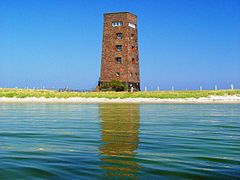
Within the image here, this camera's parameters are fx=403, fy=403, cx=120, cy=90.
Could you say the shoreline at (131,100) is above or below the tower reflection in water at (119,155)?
above

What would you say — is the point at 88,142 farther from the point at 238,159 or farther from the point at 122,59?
the point at 122,59

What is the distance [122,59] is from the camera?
197ft

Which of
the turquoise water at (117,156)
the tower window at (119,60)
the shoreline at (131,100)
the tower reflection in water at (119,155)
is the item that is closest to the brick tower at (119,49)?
the tower window at (119,60)

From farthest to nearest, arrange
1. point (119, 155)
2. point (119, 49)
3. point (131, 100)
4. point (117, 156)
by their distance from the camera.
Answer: point (119, 49) < point (131, 100) < point (119, 155) < point (117, 156)

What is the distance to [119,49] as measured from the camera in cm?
6075

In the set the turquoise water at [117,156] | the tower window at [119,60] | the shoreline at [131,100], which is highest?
the tower window at [119,60]

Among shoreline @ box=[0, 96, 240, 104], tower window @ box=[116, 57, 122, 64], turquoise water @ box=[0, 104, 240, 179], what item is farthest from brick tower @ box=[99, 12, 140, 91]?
turquoise water @ box=[0, 104, 240, 179]

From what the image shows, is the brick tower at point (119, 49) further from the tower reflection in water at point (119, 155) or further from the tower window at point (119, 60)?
the tower reflection in water at point (119, 155)

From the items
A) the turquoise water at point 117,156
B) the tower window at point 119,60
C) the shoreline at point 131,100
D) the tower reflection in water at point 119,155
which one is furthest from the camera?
the tower window at point 119,60

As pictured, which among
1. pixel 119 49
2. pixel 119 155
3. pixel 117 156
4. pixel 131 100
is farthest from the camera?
pixel 119 49

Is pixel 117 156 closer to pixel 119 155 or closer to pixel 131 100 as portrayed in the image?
pixel 119 155

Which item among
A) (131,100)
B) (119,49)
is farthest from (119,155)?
(119,49)

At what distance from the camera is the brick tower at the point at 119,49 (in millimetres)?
59781

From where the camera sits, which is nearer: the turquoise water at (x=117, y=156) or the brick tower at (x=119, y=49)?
the turquoise water at (x=117, y=156)
